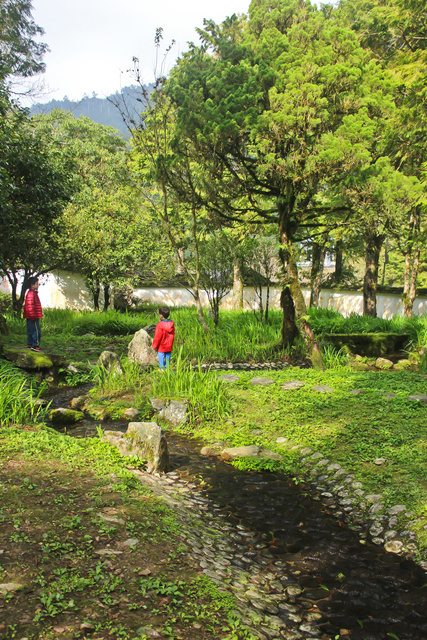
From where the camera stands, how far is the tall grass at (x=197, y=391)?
6730mm

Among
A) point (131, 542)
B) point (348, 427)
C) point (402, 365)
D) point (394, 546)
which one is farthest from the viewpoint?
point (402, 365)

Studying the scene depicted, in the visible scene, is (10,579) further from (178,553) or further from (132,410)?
(132,410)

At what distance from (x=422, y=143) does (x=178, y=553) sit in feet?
36.4

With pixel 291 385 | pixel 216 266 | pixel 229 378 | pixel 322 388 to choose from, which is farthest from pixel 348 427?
pixel 216 266

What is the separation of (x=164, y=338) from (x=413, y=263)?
39.3ft

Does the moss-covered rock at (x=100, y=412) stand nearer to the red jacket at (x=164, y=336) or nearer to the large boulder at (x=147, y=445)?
the red jacket at (x=164, y=336)

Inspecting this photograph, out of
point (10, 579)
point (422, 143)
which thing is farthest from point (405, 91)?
point (10, 579)

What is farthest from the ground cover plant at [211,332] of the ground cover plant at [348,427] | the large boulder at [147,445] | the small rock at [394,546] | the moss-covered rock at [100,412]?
the small rock at [394,546]

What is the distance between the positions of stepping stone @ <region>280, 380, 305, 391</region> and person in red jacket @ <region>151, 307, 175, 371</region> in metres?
2.25

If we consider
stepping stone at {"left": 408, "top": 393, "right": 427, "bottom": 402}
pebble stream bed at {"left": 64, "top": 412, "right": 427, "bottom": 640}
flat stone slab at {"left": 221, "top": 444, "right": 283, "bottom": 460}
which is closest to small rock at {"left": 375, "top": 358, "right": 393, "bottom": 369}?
stepping stone at {"left": 408, "top": 393, "right": 427, "bottom": 402}

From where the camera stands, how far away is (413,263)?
16.6 metres

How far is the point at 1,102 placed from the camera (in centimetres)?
993

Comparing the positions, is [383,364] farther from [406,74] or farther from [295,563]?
[295,563]

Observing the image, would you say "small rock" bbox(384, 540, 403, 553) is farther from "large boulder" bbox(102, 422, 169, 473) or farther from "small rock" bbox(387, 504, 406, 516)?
"large boulder" bbox(102, 422, 169, 473)
